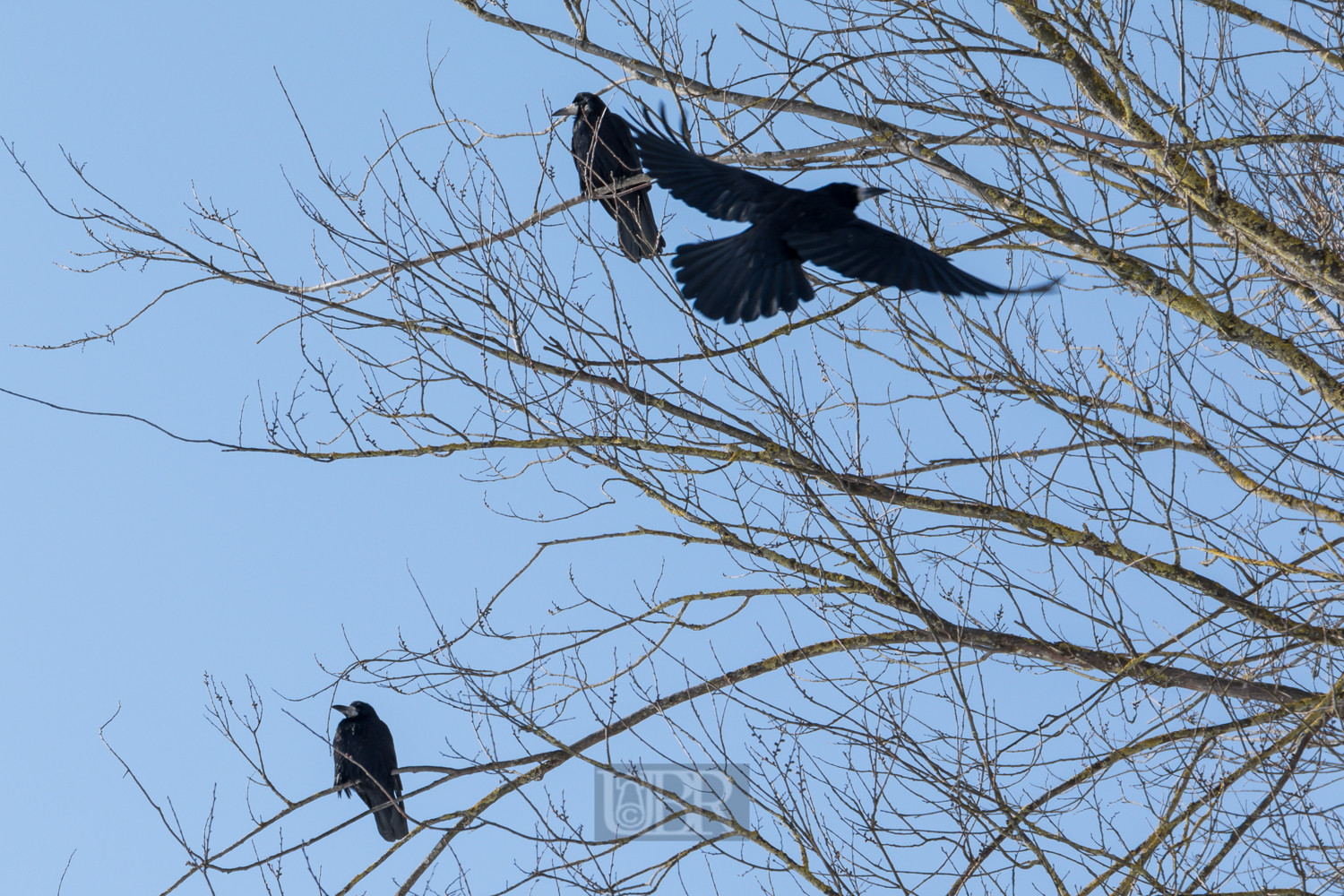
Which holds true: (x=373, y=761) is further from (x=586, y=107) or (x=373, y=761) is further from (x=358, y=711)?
(x=586, y=107)

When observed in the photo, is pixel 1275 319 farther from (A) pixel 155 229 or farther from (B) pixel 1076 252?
(A) pixel 155 229

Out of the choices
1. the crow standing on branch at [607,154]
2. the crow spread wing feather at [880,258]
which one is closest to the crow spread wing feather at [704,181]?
the crow spread wing feather at [880,258]

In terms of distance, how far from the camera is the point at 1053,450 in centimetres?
536

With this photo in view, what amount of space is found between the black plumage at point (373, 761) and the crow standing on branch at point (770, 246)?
3.53m

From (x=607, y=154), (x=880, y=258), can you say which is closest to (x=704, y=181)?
(x=880, y=258)

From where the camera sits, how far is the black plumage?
6211 mm

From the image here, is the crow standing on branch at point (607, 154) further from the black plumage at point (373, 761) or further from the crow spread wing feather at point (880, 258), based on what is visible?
the black plumage at point (373, 761)

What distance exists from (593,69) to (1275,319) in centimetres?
362

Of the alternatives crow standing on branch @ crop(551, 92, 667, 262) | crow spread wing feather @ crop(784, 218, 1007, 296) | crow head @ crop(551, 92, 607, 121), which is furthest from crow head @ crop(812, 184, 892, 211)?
crow head @ crop(551, 92, 607, 121)

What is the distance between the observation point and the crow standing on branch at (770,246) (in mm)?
4230

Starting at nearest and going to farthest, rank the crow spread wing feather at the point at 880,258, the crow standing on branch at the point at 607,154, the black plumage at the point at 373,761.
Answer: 1. the crow spread wing feather at the point at 880,258
2. the crow standing on branch at the point at 607,154
3. the black plumage at the point at 373,761

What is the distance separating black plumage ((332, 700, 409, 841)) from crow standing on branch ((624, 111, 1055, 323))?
3533mm

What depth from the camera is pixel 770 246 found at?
14.8 ft

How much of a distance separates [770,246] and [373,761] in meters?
3.81
